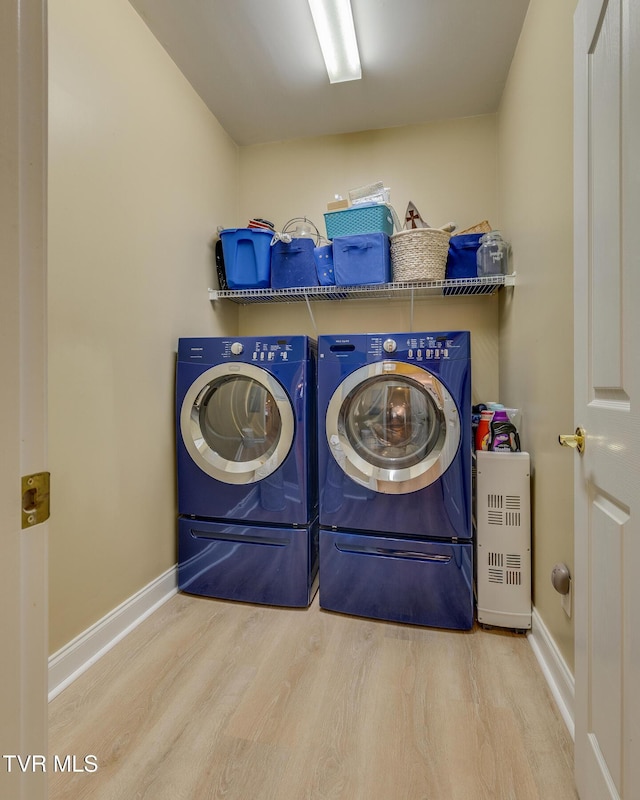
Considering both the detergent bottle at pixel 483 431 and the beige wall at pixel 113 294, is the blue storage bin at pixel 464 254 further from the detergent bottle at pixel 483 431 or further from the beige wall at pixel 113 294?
the beige wall at pixel 113 294

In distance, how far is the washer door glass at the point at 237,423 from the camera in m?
1.83

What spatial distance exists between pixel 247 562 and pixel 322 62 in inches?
98.8

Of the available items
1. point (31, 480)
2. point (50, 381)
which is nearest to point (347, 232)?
point (50, 381)

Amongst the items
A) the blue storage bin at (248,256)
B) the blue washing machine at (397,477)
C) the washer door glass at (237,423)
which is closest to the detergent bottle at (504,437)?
the blue washing machine at (397,477)

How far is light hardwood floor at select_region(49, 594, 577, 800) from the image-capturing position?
39.6 inches

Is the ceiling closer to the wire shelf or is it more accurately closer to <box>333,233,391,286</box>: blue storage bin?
<box>333,233,391,286</box>: blue storage bin

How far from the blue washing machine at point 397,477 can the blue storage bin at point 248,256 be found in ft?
2.42

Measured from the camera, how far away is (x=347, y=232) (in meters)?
2.10

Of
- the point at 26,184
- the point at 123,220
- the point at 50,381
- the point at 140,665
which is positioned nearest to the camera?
the point at 26,184

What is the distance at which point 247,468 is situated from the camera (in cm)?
186

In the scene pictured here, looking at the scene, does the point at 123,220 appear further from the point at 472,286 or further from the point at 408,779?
the point at 408,779

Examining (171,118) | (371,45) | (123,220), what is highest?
(371,45)

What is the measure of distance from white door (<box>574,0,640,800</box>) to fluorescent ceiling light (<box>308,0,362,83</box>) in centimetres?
112

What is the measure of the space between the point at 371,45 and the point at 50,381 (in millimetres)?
2069
